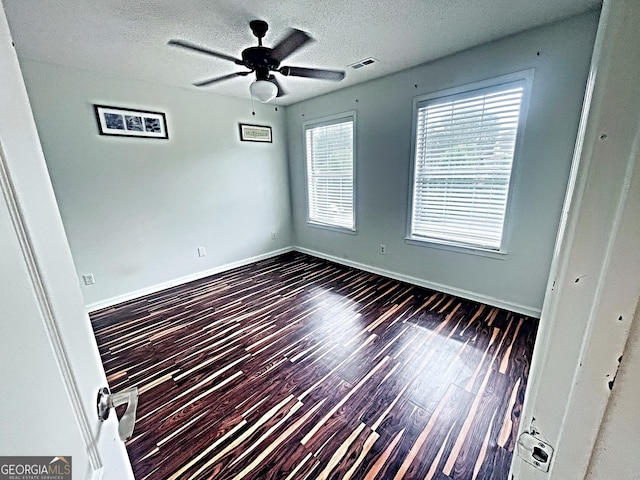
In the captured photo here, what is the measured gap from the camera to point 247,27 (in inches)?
75.3

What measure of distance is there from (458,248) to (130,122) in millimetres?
3839

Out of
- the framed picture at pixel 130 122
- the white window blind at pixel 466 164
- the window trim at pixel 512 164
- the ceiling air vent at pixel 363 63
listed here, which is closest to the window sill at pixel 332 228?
the window trim at pixel 512 164

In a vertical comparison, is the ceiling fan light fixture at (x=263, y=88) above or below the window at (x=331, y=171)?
above

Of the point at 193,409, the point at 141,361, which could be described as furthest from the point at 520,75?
the point at 141,361

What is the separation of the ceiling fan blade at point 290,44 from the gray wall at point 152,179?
192 centimetres

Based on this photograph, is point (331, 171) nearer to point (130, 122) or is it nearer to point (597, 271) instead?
point (130, 122)

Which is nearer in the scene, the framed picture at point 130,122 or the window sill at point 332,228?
the framed picture at point 130,122

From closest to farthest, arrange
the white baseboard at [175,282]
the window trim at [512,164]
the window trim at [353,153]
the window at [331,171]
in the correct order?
the window trim at [512,164] → the white baseboard at [175,282] → the window trim at [353,153] → the window at [331,171]

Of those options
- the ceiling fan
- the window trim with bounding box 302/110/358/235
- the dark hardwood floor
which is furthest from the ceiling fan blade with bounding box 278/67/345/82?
the dark hardwood floor

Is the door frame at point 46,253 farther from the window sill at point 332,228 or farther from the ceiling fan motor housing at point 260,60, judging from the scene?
the window sill at point 332,228

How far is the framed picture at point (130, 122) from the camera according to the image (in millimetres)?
2693

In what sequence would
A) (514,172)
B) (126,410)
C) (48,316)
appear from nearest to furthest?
(48,316) < (126,410) < (514,172)

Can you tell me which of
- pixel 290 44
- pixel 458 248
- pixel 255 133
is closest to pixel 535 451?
pixel 290 44

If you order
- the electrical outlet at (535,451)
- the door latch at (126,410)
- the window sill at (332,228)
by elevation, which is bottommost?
the window sill at (332,228)
